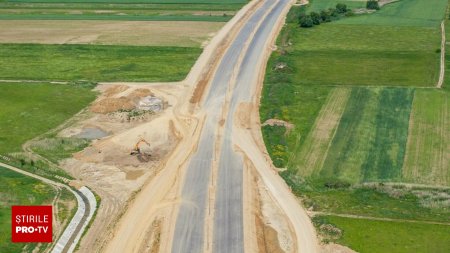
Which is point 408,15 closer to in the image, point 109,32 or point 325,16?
point 325,16

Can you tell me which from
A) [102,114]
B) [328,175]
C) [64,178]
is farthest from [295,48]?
[64,178]

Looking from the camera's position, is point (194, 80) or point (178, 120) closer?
point (178, 120)

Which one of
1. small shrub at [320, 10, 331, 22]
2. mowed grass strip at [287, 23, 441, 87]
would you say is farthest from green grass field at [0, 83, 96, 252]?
small shrub at [320, 10, 331, 22]

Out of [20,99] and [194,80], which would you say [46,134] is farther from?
[194,80]

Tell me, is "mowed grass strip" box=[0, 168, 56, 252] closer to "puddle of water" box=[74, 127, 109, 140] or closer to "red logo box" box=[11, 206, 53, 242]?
"red logo box" box=[11, 206, 53, 242]

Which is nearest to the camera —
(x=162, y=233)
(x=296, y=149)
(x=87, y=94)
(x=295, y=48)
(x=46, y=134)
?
(x=162, y=233)

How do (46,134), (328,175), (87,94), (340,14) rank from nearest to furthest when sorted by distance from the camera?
(328,175)
(46,134)
(87,94)
(340,14)

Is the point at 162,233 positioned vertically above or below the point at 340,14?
below

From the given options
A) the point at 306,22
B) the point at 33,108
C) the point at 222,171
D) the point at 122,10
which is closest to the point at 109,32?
the point at 122,10
